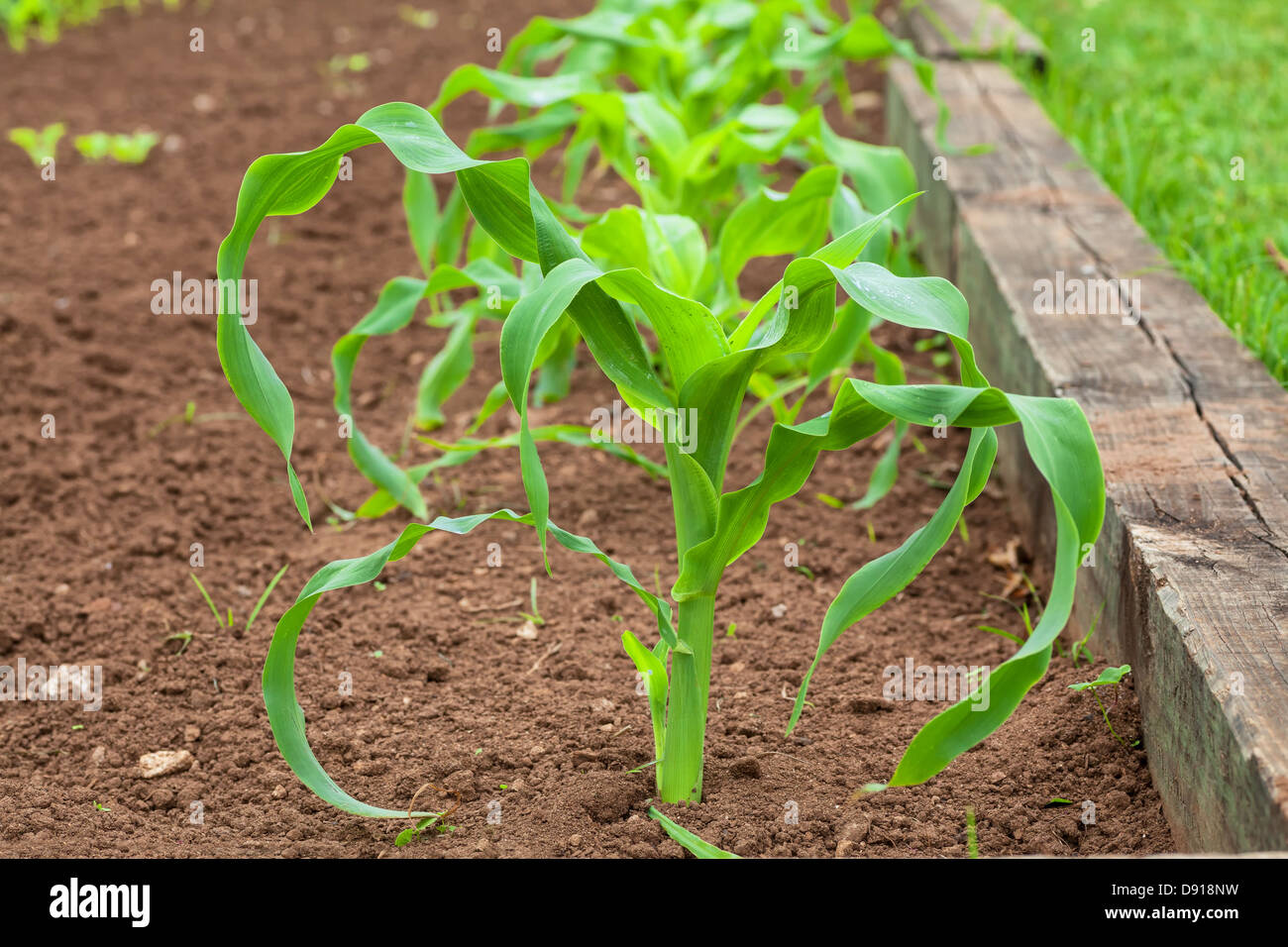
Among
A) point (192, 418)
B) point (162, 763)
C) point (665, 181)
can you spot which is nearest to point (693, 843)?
point (162, 763)

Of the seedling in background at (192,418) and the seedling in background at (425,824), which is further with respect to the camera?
the seedling in background at (192,418)

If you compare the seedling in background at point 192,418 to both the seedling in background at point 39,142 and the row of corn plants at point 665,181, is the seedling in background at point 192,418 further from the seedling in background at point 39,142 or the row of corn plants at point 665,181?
the seedling in background at point 39,142

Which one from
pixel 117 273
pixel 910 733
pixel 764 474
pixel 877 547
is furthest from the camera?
pixel 117 273

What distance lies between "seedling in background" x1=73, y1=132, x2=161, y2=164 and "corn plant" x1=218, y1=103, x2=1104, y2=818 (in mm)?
2858

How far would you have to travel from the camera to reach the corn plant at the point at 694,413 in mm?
1088

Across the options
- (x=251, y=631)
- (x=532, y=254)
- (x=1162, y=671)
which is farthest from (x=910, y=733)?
(x=251, y=631)

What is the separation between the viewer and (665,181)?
7.88 feet

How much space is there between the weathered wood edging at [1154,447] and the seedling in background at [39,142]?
2.60 metres

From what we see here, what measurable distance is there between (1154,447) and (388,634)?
1152mm

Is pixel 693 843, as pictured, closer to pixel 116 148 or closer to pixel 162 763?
pixel 162 763

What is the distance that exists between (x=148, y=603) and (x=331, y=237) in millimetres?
1681

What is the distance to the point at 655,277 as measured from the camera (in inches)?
73.8

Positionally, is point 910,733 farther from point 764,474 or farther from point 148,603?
point 148,603

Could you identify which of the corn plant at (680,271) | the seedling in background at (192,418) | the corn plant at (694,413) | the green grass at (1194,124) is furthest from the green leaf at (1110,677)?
the seedling in background at (192,418)
